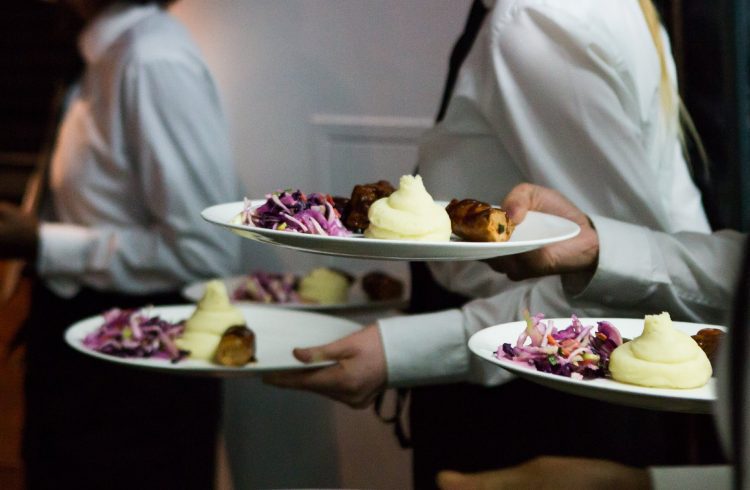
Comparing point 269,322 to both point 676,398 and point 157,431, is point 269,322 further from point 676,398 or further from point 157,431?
point 676,398

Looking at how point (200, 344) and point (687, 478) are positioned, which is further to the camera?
point (200, 344)

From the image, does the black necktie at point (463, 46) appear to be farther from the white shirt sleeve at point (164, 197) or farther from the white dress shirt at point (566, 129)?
the white shirt sleeve at point (164, 197)

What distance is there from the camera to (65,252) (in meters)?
1.54

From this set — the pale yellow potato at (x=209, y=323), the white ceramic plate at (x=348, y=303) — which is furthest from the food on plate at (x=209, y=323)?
the white ceramic plate at (x=348, y=303)

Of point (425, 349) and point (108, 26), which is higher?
point (108, 26)

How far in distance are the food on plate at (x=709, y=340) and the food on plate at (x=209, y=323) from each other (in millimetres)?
500

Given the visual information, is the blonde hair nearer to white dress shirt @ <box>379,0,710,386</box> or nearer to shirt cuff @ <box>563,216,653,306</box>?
white dress shirt @ <box>379,0,710,386</box>

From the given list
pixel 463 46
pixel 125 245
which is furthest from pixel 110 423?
pixel 463 46

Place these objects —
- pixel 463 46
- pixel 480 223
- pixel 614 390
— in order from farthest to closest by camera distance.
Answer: pixel 463 46 < pixel 480 223 < pixel 614 390

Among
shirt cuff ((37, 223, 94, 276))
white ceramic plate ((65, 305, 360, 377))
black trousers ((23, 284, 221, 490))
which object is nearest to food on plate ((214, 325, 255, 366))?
white ceramic plate ((65, 305, 360, 377))

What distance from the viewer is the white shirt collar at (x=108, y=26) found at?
1503 mm

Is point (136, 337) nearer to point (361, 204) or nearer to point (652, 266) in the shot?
point (361, 204)

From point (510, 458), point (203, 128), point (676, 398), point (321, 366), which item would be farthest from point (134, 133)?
point (676, 398)

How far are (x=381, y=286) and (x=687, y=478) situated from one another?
68cm
